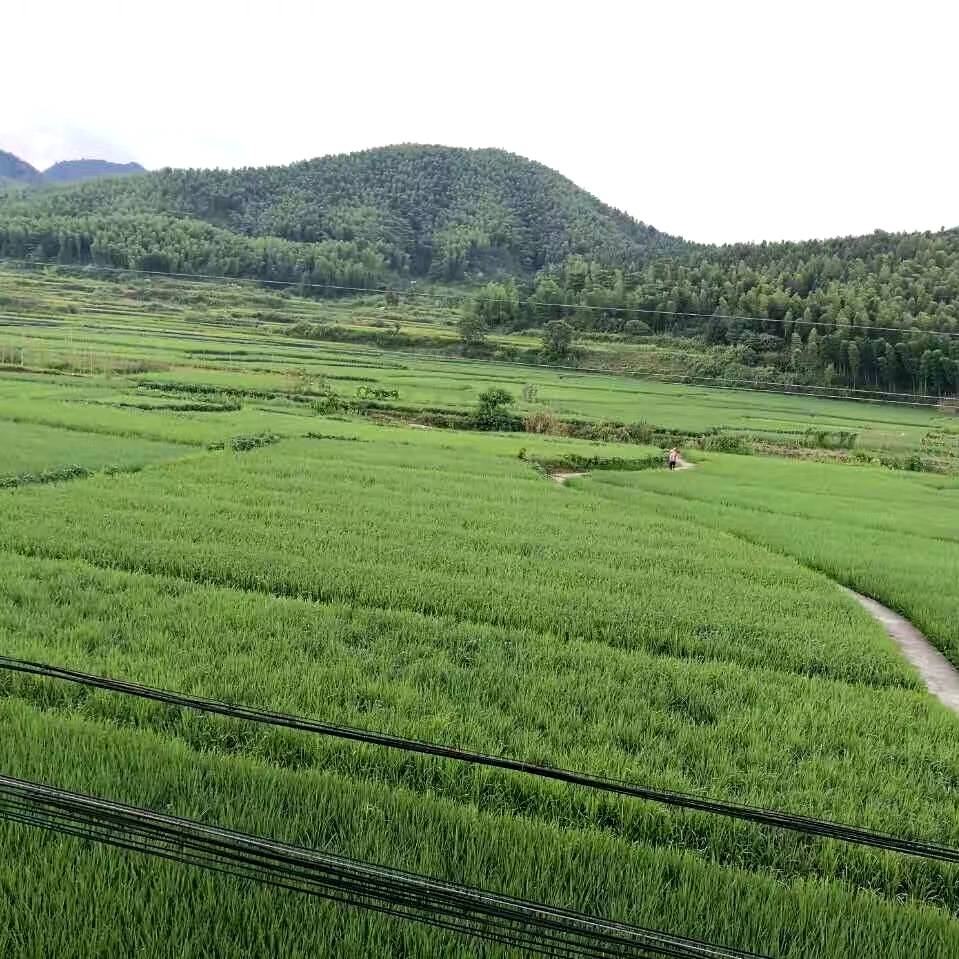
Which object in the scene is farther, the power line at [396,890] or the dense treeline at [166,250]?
the dense treeline at [166,250]

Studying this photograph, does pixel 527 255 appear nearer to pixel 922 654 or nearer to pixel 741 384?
pixel 741 384

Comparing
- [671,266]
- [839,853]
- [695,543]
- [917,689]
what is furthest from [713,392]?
[839,853]

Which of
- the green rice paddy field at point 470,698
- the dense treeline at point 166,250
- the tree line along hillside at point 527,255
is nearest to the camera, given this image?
the green rice paddy field at point 470,698

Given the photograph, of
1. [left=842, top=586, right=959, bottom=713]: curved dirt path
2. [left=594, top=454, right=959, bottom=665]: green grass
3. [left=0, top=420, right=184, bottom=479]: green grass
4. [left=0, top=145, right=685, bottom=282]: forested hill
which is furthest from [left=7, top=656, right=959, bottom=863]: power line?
[left=0, top=145, right=685, bottom=282]: forested hill

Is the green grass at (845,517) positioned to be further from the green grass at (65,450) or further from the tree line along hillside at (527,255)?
the tree line along hillside at (527,255)


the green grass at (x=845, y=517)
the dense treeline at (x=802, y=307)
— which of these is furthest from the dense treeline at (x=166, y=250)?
the green grass at (x=845, y=517)

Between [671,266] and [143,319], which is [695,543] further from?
[671,266]
